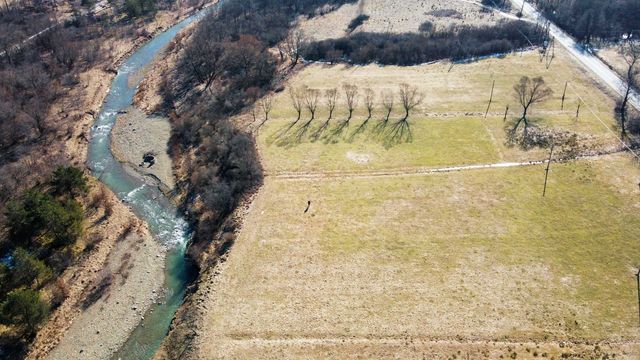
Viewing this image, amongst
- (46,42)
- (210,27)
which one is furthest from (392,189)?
(46,42)

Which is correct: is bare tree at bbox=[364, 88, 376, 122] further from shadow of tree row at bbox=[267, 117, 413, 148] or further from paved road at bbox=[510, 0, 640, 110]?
paved road at bbox=[510, 0, 640, 110]

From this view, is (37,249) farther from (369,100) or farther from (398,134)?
(369,100)

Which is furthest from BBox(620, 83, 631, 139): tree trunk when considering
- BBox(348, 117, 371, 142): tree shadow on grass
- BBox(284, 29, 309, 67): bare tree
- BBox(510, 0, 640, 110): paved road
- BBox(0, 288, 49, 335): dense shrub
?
BBox(0, 288, 49, 335): dense shrub

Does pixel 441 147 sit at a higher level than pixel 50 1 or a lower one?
lower

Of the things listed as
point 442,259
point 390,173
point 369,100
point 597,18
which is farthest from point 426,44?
point 442,259

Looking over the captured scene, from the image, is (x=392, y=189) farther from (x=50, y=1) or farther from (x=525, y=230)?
(x=50, y=1)

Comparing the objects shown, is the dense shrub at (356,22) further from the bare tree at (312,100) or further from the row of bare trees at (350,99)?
the bare tree at (312,100)
